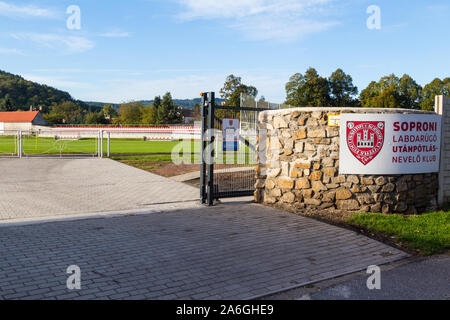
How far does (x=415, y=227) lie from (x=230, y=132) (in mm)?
4889

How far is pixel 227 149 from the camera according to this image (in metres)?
10.7

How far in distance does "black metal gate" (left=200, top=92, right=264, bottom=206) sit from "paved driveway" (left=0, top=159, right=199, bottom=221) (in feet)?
3.29

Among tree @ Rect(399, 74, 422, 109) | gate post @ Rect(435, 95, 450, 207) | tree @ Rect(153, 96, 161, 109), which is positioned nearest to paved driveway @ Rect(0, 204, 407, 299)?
gate post @ Rect(435, 95, 450, 207)

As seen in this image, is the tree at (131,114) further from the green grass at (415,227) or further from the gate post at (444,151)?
the green grass at (415,227)

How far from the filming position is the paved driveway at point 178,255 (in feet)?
14.5

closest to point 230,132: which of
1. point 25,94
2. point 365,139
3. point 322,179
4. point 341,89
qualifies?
point 322,179

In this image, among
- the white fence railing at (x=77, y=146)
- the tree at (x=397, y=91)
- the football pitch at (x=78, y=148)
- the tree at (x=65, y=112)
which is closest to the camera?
the white fence railing at (x=77, y=146)

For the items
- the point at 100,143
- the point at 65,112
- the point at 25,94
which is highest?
the point at 25,94

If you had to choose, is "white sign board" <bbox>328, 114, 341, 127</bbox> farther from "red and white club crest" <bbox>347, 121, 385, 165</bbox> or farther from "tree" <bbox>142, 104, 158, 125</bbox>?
"tree" <bbox>142, 104, 158, 125</bbox>

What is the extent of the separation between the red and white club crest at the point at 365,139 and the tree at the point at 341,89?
57.7 meters

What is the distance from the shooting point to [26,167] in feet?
54.9

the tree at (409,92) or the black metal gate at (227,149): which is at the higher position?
the tree at (409,92)

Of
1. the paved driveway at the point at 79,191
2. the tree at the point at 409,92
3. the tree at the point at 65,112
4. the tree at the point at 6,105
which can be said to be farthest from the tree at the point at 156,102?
the paved driveway at the point at 79,191

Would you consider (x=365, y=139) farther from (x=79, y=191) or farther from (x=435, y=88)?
(x=435, y=88)
